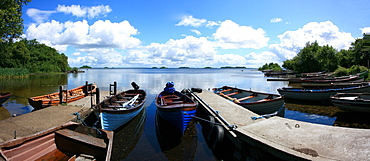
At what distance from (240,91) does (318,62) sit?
178 ft

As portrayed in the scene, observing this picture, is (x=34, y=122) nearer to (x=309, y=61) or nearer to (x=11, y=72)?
(x=11, y=72)

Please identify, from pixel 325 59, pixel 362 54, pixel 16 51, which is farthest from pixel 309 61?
pixel 16 51

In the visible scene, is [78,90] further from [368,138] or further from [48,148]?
[368,138]

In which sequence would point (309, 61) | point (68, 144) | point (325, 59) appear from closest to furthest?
point (68, 144) → point (325, 59) → point (309, 61)

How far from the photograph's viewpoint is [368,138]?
19.0 feet

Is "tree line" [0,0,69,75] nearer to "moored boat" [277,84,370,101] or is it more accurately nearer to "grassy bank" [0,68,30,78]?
"grassy bank" [0,68,30,78]

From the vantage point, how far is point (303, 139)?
20.3ft

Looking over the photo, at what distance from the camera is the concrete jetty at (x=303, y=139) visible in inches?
203

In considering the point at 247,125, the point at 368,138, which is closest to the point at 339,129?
the point at 368,138

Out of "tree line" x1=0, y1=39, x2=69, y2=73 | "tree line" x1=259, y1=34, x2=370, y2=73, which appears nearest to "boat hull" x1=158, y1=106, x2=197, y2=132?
"tree line" x1=0, y1=39, x2=69, y2=73

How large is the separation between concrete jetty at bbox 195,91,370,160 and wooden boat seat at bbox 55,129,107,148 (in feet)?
16.2

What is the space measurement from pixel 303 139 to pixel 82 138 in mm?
7522

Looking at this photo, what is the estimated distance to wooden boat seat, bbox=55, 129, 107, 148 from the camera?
6836 mm

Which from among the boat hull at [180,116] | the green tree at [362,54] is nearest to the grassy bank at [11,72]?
the boat hull at [180,116]
